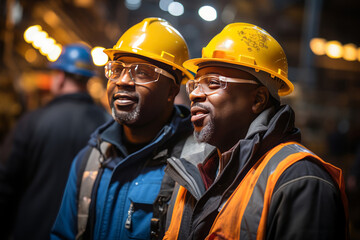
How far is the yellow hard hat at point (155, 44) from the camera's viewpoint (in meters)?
2.70

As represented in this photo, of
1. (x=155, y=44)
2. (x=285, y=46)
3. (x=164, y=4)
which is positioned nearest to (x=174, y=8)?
(x=164, y=4)

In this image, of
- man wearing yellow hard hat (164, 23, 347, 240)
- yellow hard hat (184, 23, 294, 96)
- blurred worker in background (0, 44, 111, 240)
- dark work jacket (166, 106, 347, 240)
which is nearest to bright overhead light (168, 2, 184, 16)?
blurred worker in background (0, 44, 111, 240)

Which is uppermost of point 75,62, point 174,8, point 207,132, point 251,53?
point 174,8

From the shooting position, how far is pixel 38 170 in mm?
3674

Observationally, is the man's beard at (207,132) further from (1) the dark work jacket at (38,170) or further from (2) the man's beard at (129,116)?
(1) the dark work jacket at (38,170)

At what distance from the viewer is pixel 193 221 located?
2012 mm

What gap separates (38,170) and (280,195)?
9.34 ft

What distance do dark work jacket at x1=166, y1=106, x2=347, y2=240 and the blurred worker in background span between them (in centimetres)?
194

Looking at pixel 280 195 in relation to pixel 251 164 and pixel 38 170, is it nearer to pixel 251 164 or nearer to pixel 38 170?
pixel 251 164

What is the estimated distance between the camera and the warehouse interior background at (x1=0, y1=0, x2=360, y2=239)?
684cm

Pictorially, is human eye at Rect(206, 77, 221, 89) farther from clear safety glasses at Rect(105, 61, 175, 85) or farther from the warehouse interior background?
the warehouse interior background

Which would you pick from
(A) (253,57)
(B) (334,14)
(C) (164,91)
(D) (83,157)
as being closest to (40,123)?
(D) (83,157)

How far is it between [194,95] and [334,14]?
65.1 ft

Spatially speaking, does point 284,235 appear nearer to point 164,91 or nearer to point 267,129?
point 267,129
